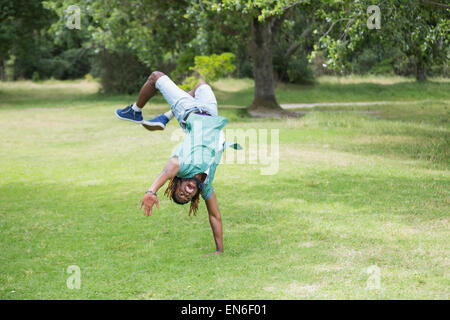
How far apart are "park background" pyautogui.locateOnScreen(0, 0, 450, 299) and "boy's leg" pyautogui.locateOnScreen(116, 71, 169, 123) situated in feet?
5.24

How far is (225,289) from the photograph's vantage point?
17.5 feet

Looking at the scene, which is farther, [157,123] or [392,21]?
[392,21]

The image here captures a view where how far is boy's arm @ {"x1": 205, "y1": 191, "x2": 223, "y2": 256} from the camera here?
20.6 ft

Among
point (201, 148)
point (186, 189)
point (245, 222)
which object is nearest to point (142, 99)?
point (201, 148)

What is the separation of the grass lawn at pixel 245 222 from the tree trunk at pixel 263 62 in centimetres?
703

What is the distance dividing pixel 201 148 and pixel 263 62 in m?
19.3

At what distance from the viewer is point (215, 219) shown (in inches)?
250

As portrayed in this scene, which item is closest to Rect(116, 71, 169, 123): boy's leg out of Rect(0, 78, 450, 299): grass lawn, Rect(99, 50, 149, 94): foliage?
Rect(0, 78, 450, 299): grass lawn

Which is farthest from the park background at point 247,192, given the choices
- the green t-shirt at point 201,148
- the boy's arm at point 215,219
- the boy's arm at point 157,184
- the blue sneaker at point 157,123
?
the blue sneaker at point 157,123

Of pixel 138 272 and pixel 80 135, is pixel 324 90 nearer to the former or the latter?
pixel 80 135

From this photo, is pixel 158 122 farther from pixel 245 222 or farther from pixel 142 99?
pixel 245 222

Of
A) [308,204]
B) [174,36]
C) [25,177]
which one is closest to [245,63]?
[174,36]

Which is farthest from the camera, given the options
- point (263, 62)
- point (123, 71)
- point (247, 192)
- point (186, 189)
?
point (123, 71)

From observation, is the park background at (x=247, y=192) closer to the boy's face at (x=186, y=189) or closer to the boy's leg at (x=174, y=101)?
the boy's face at (x=186, y=189)
